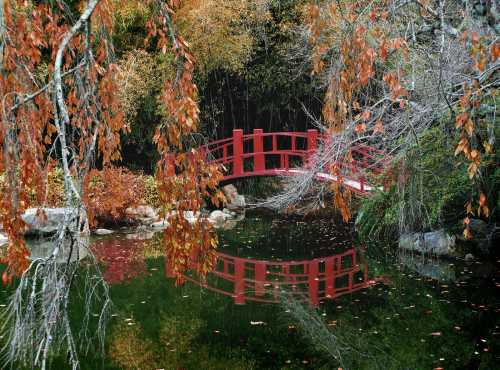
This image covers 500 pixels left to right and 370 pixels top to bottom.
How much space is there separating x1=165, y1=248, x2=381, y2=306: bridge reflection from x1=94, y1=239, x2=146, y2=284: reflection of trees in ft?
1.24

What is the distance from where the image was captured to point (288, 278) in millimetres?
7699

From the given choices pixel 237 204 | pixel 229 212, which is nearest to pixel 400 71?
pixel 229 212

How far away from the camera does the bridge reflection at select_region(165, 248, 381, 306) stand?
6996mm

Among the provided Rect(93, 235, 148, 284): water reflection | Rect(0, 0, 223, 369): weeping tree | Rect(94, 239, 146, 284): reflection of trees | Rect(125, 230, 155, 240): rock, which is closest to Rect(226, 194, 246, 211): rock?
Rect(125, 230, 155, 240): rock

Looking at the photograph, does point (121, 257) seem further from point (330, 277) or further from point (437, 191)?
point (437, 191)

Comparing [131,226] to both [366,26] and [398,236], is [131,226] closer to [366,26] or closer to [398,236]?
[398,236]

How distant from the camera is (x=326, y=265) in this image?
27.0 ft

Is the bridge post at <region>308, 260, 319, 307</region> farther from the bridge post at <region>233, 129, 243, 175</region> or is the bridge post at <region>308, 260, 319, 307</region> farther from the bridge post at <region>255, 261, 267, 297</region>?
the bridge post at <region>233, 129, 243, 175</region>

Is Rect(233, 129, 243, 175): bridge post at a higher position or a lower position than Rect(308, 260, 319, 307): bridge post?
higher

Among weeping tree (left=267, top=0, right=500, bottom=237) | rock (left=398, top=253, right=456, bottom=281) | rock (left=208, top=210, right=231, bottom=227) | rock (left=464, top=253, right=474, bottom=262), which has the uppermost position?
weeping tree (left=267, top=0, right=500, bottom=237)

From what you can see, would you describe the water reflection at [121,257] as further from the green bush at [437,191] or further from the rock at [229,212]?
the green bush at [437,191]

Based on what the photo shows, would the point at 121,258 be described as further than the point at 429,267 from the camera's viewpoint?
Yes

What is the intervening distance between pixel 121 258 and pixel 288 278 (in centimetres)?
196

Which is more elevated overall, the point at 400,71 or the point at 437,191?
the point at 400,71
